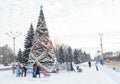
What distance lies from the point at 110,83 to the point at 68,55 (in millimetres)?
55945

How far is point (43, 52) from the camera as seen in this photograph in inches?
1218

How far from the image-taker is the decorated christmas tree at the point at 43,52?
30.7 metres

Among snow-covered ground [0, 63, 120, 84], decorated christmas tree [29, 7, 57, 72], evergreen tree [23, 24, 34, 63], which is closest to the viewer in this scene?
snow-covered ground [0, 63, 120, 84]

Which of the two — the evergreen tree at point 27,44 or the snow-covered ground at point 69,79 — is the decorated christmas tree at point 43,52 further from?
the evergreen tree at point 27,44

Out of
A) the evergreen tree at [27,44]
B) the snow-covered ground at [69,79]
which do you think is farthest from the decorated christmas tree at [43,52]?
the evergreen tree at [27,44]

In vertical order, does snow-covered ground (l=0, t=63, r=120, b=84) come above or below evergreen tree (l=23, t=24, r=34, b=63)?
below

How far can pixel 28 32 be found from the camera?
44.2 meters

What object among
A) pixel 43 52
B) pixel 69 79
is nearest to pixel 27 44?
pixel 43 52

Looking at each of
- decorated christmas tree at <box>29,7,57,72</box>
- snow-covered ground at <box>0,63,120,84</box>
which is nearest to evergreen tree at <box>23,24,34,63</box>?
decorated christmas tree at <box>29,7,57,72</box>

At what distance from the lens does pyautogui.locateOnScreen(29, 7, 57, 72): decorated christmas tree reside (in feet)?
101

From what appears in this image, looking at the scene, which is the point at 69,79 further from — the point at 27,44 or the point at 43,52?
the point at 27,44

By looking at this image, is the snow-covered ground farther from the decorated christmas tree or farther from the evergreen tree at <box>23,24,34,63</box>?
the evergreen tree at <box>23,24,34,63</box>

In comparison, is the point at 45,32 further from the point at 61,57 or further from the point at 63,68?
the point at 61,57

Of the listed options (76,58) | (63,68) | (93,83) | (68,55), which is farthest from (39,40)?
(76,58)
